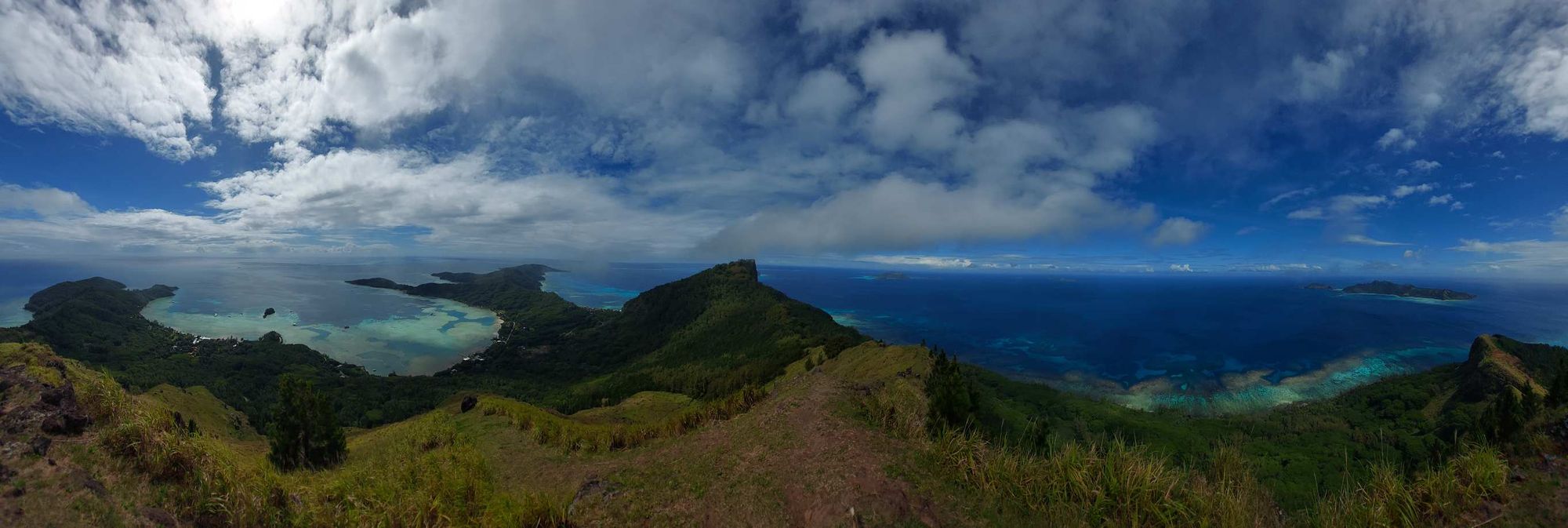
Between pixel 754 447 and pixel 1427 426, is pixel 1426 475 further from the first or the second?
pixel 1427 426

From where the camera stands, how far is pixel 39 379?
973cm

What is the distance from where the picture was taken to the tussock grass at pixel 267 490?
7883 mm

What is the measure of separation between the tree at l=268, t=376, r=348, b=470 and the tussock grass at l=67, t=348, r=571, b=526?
16.3 m

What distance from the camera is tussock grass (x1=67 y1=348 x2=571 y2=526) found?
7.88 m

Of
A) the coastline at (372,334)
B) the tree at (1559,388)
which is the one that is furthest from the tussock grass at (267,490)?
the coastline at (372,334)

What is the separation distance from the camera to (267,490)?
8633 mm

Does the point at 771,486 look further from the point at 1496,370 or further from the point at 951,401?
the point at 1496,370

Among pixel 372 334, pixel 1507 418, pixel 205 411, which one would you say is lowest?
pixel 372 334

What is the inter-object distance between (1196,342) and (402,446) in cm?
15068

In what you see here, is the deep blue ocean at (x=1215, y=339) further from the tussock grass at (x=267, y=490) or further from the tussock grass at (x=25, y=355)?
the tussock grass at (x=25, y=355)

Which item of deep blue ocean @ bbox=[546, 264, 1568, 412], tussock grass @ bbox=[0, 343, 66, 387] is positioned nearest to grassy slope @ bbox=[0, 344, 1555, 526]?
tussock grass @ bbox=[0, 343, 66, 387]

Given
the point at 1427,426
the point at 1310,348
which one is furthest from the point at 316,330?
the point at 1310,348

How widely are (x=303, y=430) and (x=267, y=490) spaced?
21227 millimetres

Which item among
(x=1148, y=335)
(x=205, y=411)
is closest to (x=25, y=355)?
(x=205, y=411)
